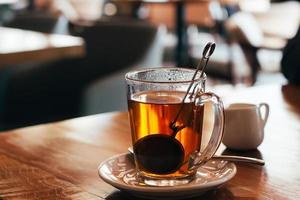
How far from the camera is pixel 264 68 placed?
3.76 meters

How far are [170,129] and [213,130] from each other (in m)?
0.06

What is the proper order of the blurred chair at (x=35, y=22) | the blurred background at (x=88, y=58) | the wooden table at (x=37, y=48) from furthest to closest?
the blurred chair at (x=35, y=22)
the blurred background at (x=88, y=58)
the wooden table at (x=37, y=48)

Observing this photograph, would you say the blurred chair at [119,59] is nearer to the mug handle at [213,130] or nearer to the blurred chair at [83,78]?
the blurred chair at [83,78]

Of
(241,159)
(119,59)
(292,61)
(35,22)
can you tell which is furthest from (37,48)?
(241,159)

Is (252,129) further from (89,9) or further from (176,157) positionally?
(89,9)

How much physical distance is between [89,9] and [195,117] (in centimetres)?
598

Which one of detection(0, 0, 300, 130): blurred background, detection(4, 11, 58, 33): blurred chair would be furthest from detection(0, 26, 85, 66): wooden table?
detection(4, 11, 58, 33): blurred chair

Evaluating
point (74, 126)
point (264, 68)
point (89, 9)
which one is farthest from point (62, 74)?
point (89, 9)

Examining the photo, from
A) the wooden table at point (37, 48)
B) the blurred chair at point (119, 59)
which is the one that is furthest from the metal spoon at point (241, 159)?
the blurred chair at point (119, 59)

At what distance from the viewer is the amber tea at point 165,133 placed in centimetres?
75

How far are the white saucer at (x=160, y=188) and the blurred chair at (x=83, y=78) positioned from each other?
6.21 ft

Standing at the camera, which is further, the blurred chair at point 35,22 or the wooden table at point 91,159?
the blurred chair at point 35,22

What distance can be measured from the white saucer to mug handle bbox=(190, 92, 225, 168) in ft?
0.09

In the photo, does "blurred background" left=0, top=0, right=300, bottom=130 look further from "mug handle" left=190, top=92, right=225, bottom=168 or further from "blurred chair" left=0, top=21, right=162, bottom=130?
"mug handle" left=190, top=92, right=225, bottom=168
